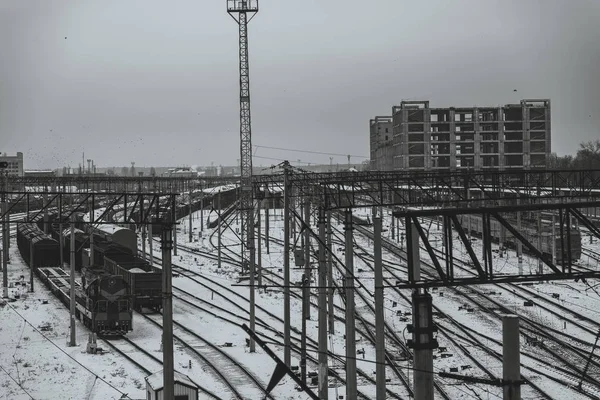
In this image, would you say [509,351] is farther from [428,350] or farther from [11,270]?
[11,270]

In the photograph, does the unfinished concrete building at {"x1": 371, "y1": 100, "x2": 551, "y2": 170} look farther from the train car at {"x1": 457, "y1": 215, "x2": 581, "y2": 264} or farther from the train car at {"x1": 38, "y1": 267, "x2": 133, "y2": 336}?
the train car at {"x1": 38, "y1": 267, "x2": 133, "y2": 336}

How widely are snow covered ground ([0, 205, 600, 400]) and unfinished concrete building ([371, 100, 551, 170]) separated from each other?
33.9 meters

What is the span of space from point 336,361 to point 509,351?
13.8 metres

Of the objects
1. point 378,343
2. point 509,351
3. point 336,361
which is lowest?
point 336,361

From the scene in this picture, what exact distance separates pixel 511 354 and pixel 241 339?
57.9 feet

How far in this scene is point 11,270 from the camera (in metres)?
42.3

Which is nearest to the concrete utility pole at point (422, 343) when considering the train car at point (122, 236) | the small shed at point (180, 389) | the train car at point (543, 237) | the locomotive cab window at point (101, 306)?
the small shed at point (180, 389)

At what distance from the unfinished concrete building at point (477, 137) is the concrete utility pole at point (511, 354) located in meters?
63.4

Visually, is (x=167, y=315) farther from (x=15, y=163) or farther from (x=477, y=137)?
(x=15, y=163)

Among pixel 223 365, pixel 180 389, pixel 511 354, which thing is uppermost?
pixel 511 354

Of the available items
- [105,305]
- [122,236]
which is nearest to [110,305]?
[105,305]

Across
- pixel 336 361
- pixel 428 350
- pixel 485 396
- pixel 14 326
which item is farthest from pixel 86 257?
pixel 428 350

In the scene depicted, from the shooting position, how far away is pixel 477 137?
71250mm

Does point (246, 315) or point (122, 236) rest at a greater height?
point (122, 236)
